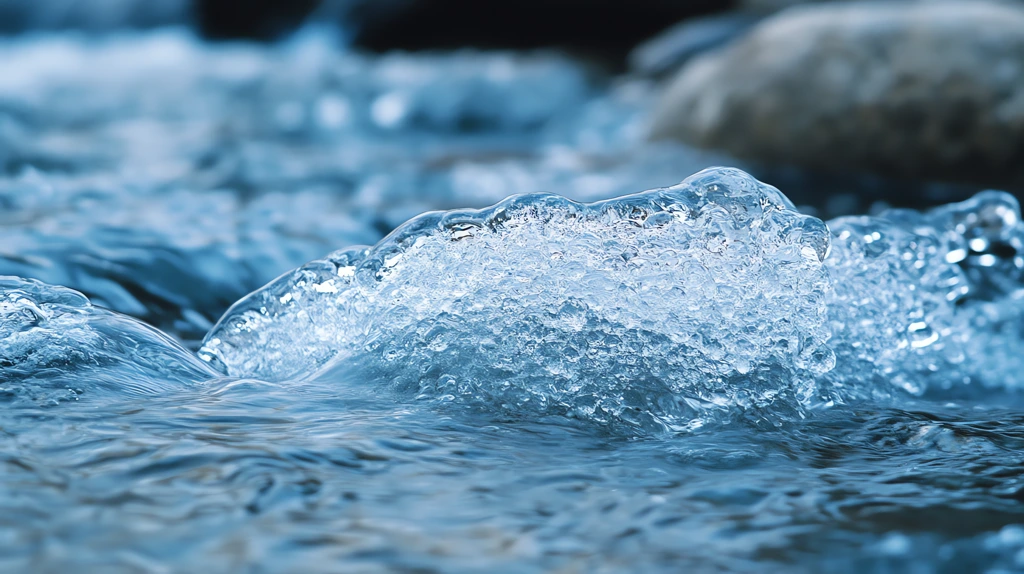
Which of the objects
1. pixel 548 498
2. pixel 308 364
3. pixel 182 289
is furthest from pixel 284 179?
pixel 548 498

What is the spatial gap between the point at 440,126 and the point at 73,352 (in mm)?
8047

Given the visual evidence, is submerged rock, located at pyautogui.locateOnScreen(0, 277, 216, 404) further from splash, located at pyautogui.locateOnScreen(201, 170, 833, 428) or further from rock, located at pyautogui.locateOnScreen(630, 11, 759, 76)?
rock, located at pyautogui.locateOnScreen(630, 11, 759, 76)

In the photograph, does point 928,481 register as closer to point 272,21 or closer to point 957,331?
point 957,331

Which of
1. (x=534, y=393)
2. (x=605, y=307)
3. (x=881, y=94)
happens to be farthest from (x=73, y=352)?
(x=881, y=94)

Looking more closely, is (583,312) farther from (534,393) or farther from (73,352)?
(73,352)

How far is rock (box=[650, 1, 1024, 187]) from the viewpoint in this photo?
5.96 meters

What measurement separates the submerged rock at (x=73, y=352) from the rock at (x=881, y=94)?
16.9 ft

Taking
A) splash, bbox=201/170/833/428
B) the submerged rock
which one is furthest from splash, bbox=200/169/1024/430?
the submerged rock

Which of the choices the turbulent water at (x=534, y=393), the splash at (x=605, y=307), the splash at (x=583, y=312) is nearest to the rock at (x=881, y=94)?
the turbulent water at (x=534, y=393)

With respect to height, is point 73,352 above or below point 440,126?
below

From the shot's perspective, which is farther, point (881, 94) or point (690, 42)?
point (690, 42)

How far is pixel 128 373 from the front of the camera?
1.89 metres

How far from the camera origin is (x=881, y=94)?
6.25m

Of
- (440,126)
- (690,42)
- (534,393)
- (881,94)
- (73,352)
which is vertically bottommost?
(534,393)
